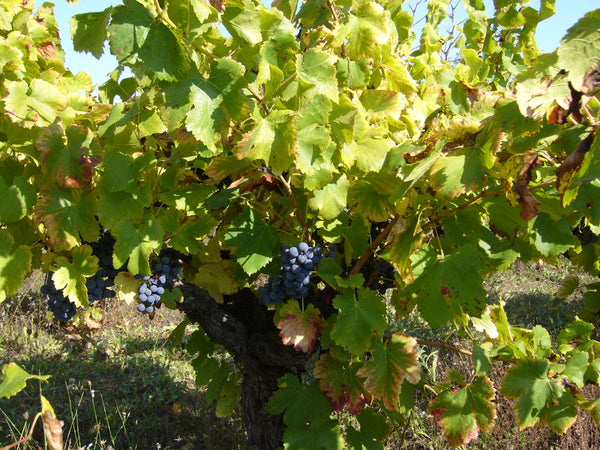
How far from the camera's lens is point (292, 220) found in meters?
1.71

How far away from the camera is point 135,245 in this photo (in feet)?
4.48

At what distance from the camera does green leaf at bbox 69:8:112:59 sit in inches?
47.2

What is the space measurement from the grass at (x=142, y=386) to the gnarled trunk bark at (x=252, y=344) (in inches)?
24.3

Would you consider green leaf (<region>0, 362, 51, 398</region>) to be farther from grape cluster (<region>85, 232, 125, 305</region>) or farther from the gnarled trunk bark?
the gnarled trunk bark

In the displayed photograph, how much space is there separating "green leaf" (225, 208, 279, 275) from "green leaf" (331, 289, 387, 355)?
265 millimetres

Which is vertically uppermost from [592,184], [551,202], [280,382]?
[592,184]

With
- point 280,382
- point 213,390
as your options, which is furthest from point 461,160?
point 213,390

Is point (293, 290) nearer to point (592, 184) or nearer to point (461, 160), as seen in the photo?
point (461, 160)

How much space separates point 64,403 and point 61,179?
2934mm

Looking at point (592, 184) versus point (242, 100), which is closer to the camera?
point (242, 100)

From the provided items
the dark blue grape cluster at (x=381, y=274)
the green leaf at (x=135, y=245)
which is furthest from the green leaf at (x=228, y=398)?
the green leaf at (x=135, y=245)

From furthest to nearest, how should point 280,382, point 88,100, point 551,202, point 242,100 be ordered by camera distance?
point 280,382 < point 88,100 < point 551,202 < point 242,100

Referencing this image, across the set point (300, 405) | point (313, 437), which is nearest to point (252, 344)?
point (300, 405)

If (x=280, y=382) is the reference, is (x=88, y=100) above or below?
above
